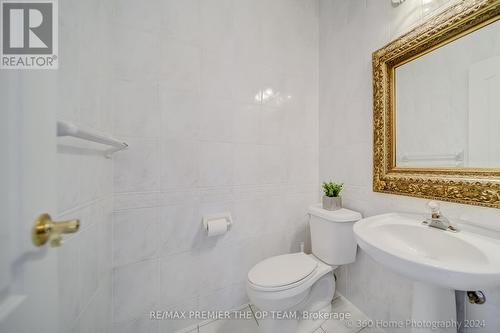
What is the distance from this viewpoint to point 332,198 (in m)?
1.25

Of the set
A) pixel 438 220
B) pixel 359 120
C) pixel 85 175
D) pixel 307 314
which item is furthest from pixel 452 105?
pixel 85 175

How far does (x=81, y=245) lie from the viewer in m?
0.68

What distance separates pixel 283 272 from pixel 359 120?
110 cm

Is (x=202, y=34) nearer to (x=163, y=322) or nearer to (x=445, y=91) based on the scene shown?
(x=445, y=91)

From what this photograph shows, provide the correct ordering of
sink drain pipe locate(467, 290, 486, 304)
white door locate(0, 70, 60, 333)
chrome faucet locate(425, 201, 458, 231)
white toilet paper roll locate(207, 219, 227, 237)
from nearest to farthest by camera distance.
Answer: white door locate(0, 70, 60, 333) → sink drain pipe locate(467, 290, 486, 304) → chrome faucet locate(425, 201, 458, 231) → white toilet paper roll locate(207, 219, 227, 237)

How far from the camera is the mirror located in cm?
75

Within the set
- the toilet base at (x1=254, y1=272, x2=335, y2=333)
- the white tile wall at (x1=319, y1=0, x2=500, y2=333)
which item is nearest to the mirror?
the white tile wall at (x1=319, y1=0, x2=500, y2=333)

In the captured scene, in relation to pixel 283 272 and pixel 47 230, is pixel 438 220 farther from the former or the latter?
pixel 47 230

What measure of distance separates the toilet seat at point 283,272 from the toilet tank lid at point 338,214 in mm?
304

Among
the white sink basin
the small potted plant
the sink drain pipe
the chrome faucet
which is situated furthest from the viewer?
the small potted plant

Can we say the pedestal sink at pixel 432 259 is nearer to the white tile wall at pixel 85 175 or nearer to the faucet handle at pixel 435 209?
the faucet handle at pixel 435 209

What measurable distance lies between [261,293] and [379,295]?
0.79 meters

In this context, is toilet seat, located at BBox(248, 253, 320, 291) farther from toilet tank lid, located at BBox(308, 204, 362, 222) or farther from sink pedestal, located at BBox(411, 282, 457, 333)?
sink pedestal, located at BBox(411, 282, 457, 333)

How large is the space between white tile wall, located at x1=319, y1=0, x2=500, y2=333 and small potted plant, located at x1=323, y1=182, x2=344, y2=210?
4.4 inches
